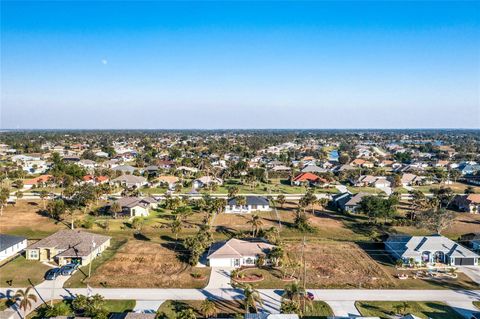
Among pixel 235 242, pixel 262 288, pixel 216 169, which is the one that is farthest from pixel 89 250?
pixel 216 169

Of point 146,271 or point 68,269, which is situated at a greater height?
point 68,269

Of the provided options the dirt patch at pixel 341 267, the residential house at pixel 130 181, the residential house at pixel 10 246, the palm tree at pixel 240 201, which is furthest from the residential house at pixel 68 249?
the residential house at pixel 130 181

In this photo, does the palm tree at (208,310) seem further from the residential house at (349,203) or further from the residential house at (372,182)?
the residential house at (372,182)

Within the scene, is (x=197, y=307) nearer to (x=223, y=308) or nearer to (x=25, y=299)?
(x=223, y=308)

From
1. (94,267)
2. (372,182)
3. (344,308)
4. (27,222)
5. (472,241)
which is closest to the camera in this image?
(344,308)

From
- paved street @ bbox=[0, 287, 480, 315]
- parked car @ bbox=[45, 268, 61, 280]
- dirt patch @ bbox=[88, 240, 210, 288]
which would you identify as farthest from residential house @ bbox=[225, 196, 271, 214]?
parked car @ bbox=[45, 268, 61, 280]

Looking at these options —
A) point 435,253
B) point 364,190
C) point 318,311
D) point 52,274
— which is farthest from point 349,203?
point 52,274
